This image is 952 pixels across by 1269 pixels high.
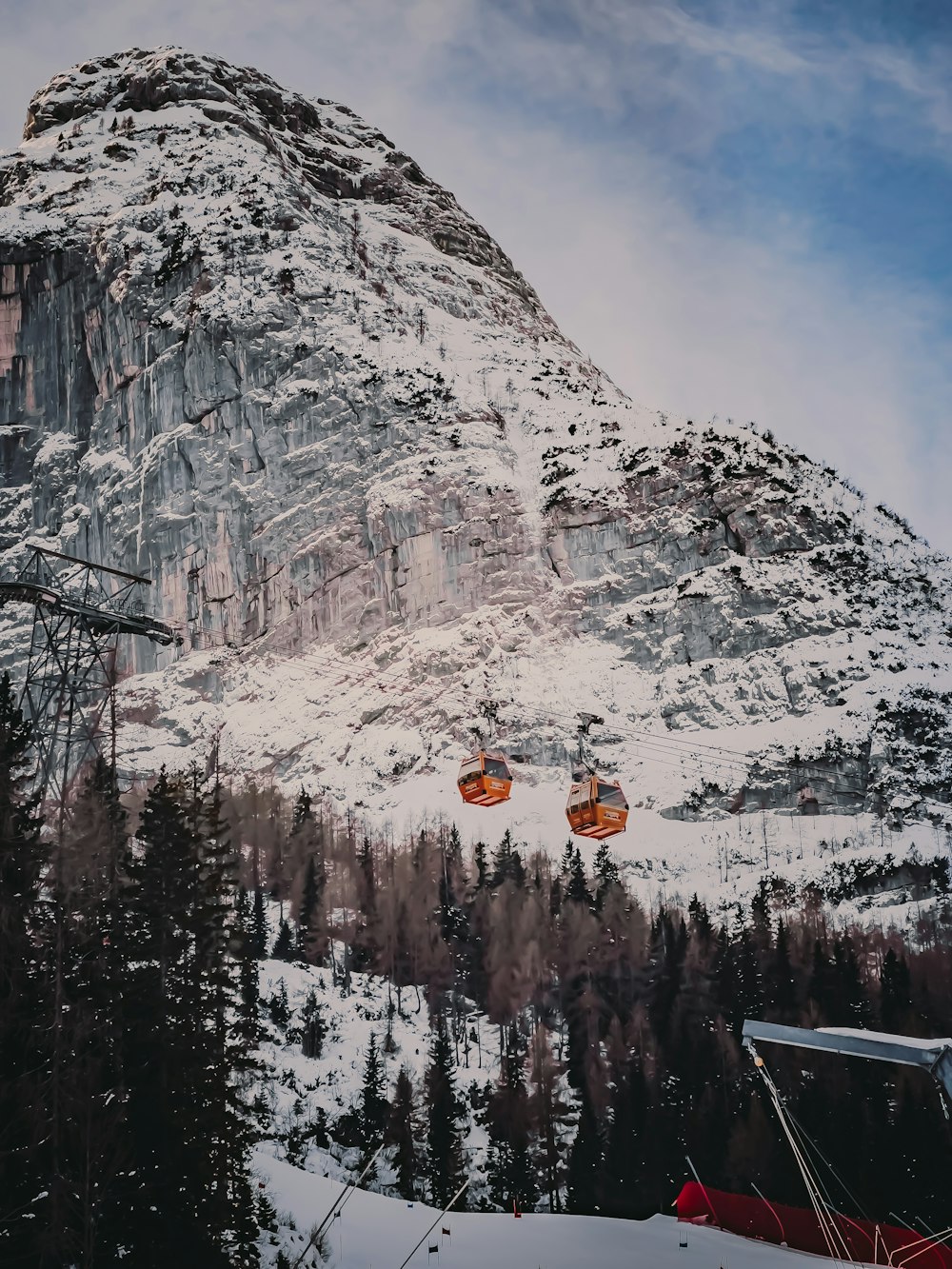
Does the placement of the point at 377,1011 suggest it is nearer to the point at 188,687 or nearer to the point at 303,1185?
the point at 303,1185

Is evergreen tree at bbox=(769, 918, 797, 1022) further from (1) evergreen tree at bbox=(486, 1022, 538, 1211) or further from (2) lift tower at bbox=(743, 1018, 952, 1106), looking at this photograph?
(2) lift tower at bbox=(743, 1018, 952, 1106)

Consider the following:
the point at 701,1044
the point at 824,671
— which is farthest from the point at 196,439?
the point at 701,1044

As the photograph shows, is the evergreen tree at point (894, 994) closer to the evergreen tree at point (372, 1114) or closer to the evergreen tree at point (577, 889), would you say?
the evergreen tree at point (577, 889)

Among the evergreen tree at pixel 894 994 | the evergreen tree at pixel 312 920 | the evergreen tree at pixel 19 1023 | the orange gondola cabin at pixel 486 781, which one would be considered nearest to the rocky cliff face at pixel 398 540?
the evergreen tree at pixel 312 920

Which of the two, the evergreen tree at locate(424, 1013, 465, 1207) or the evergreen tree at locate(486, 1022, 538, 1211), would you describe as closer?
the evergreen tree at locate(486, 1022, 538, 1211)

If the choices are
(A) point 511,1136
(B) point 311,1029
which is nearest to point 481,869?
(B) point 311,1029

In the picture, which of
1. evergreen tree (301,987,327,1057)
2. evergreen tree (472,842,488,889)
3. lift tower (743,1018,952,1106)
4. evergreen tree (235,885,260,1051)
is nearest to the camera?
lift tower (743,1018,952,1106)

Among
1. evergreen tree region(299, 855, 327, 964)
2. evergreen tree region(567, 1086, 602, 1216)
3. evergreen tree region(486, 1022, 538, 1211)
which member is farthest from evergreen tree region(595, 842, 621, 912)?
evergreen tree region(567, 1086, 602, 1216)
